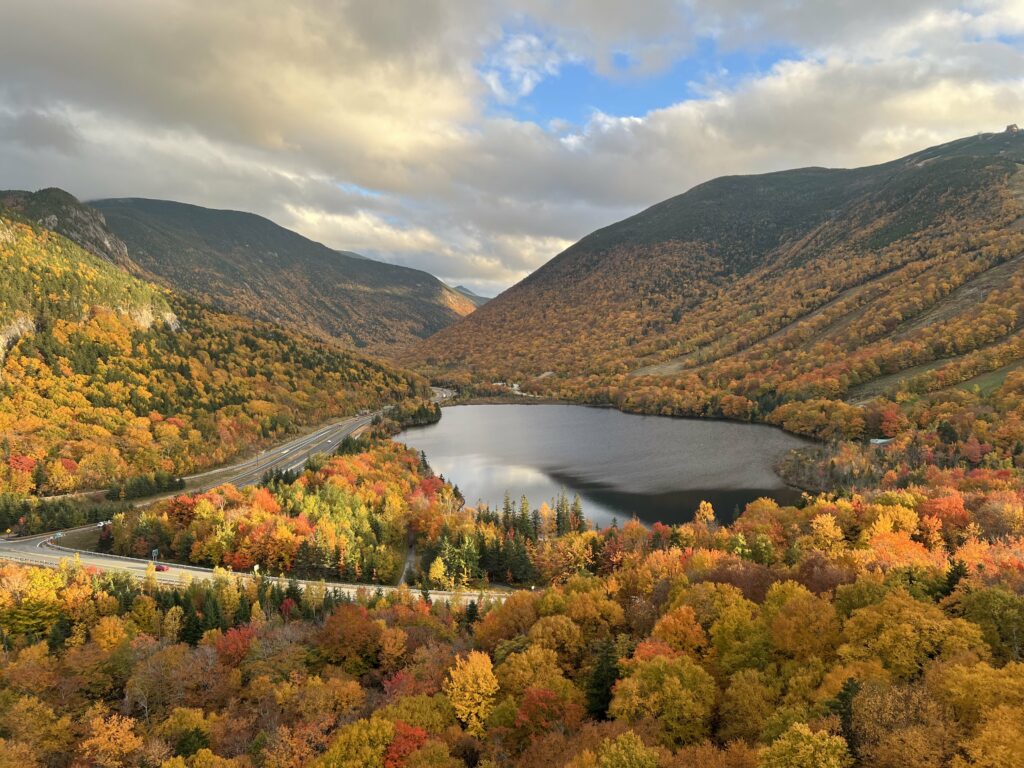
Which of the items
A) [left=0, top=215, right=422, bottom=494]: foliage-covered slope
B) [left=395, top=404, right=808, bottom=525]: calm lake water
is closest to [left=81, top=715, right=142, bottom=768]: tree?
[left=395, top=404, right=808, bottom=525]: calm lake water

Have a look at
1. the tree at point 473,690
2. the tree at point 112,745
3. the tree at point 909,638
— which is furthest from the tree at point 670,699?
the tree at point 112,745

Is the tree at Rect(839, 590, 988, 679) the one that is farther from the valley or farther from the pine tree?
the pine tree

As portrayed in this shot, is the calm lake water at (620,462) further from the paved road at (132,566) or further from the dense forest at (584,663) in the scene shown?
the paved road at (132,566)

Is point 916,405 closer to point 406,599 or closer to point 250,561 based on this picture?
point 406,599

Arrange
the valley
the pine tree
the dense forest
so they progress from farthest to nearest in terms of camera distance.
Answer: the pine tree < the valley < the dense forest

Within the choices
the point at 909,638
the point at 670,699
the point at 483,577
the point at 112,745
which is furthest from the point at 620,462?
the point at 112,745

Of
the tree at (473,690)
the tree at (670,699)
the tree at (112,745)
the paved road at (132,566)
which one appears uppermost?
the tree at (670,699)
